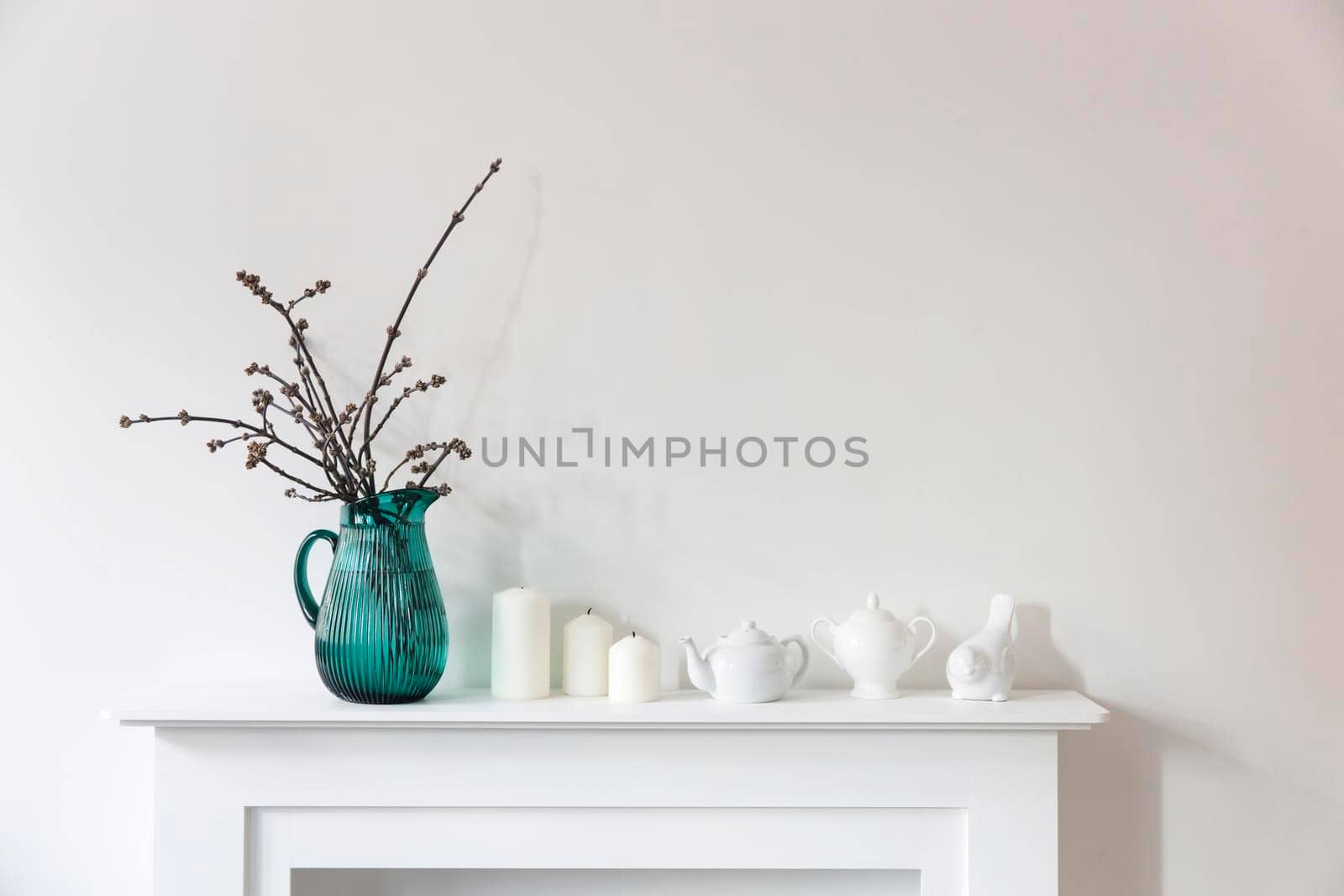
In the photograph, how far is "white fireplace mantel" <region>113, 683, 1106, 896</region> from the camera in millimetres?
1315

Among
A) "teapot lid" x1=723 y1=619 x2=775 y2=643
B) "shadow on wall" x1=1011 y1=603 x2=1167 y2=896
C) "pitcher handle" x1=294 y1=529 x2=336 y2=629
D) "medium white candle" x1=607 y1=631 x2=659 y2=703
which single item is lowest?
"shadow on wall" x1=1011 y1=603 x2=1167 y2=896

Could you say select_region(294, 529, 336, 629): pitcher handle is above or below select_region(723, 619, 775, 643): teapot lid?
above

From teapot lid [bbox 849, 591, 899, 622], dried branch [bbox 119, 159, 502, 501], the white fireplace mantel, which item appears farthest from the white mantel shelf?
dried branch [bbox 119, 159, 502, 501]

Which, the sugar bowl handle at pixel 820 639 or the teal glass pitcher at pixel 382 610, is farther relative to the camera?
the sugar bowl handle at pixel 820 639

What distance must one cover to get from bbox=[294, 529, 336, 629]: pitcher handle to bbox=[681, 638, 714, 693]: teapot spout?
519 millimetres

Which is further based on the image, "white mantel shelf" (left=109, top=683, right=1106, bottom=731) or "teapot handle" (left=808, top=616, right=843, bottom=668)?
"teapot handle" (left=808, top=616, right=843, bottom=668)

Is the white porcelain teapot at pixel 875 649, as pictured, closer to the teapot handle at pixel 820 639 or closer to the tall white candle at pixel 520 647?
the teapot handle at pixel 820 639

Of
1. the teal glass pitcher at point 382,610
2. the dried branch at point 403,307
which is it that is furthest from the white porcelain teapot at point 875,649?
the dried branch at point 403,307

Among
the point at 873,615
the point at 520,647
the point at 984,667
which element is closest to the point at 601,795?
the point at 520,647

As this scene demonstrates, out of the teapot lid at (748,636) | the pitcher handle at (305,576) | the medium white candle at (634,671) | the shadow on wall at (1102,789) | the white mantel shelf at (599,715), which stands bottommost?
the shadow on wall at (1102,789)

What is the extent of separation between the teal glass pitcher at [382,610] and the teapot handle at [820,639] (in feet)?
1.73

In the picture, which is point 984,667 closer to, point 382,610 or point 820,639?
point 820,639

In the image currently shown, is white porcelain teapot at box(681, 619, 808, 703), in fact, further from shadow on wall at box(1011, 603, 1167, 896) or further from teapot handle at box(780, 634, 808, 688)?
shadow on wall at box(1011, 603, 1167, 896)

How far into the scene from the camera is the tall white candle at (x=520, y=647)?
1365 millimetres
